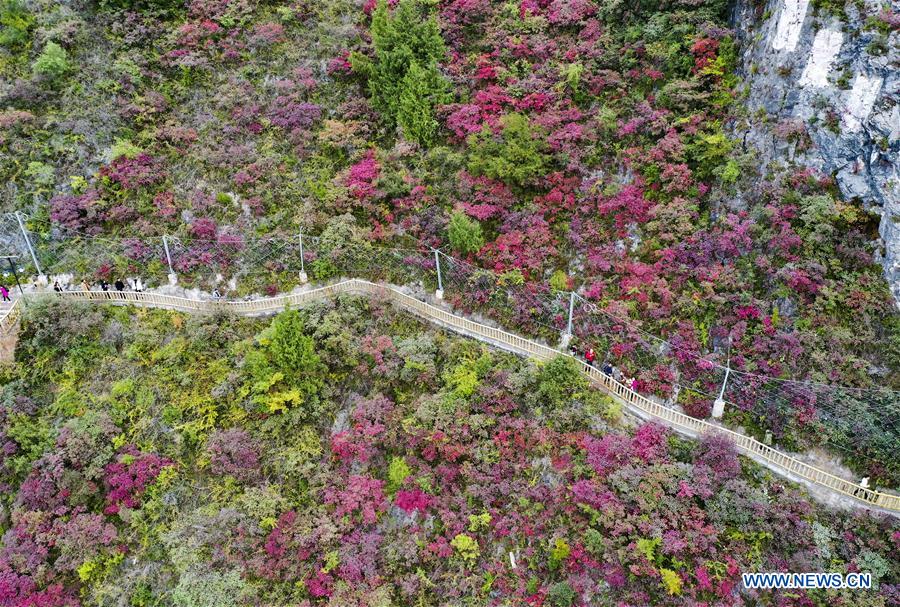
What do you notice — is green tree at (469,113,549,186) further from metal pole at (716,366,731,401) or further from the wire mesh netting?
metal pole at (716,366,731,401)

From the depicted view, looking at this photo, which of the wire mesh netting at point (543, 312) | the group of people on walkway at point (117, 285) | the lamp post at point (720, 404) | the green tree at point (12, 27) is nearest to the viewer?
Answer: the wire mesh netting at point (543, 312)

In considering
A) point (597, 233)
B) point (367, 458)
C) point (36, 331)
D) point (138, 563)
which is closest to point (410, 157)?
point (597, 233)

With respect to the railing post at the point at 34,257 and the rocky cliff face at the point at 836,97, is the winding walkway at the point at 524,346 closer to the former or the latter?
the railing post at the point at 34,257

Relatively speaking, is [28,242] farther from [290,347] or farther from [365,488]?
[365,488]

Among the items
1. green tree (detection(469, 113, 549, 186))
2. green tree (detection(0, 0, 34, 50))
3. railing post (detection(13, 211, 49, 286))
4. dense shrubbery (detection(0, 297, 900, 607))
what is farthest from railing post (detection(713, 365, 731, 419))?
green tree (detection(0, 0, 34, 50))

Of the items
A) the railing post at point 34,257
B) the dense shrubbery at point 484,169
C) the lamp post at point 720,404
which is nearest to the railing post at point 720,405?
the lamp post at point 720,404

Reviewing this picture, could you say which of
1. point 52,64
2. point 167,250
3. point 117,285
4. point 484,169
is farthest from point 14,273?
point 484,169

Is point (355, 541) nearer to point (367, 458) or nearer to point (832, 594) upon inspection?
point (367, 458)

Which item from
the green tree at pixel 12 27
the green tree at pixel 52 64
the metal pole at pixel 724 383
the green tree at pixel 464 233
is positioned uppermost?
the green tree at pixel 12 27
